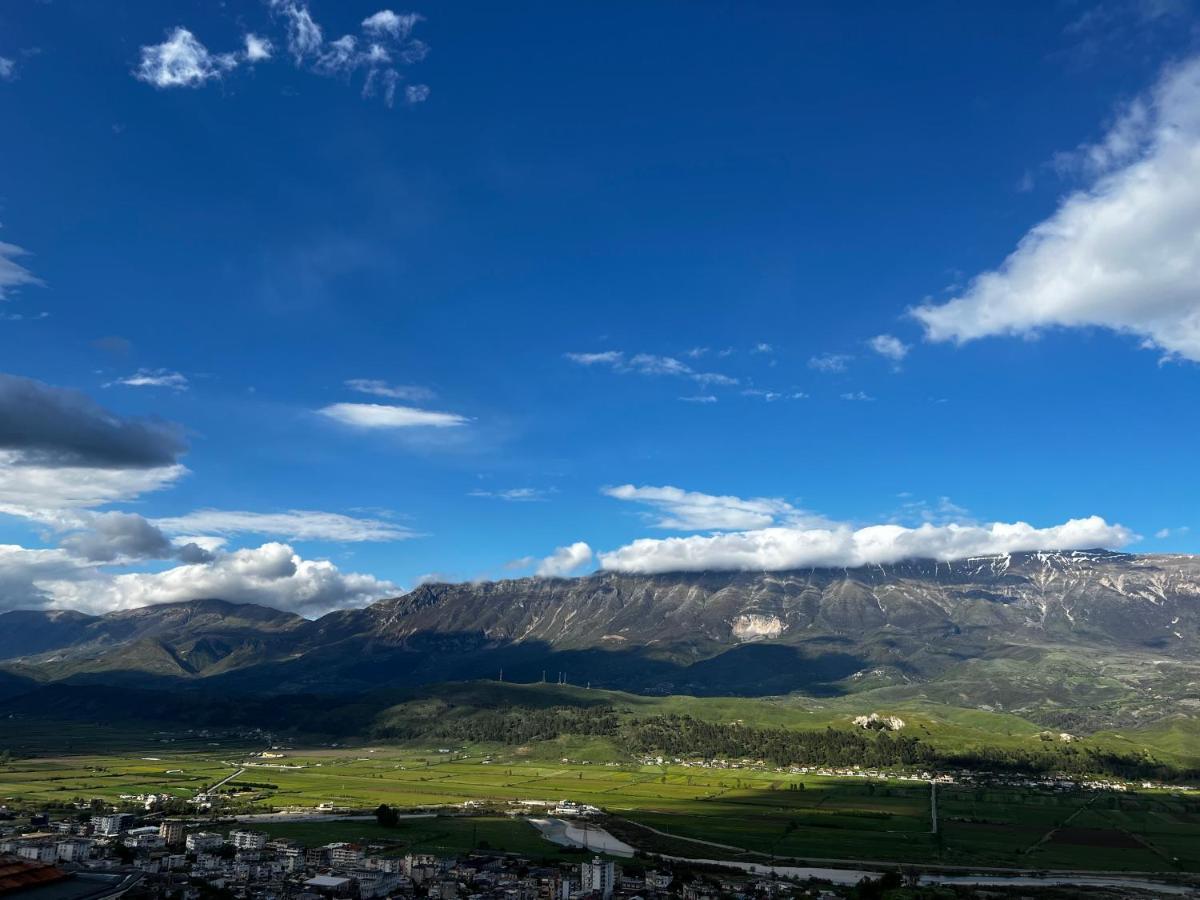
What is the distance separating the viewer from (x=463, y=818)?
15412 cm

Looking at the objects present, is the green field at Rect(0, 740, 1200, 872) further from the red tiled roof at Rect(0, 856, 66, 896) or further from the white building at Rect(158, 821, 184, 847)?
the red tiled roof at Rect(0, 856, 66, 896)

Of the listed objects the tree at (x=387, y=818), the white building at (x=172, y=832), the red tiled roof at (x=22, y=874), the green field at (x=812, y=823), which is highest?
the red tiled roof at (x=22, y=874)

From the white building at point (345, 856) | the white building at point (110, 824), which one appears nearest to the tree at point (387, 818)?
the white building at point (345, 856)

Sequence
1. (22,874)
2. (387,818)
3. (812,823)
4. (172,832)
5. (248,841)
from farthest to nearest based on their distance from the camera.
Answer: (812,823) < (387,818) < (172,832) < (248,841) < (22,874)

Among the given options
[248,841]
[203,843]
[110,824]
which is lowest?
[110,824]

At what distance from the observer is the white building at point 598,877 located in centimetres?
9662

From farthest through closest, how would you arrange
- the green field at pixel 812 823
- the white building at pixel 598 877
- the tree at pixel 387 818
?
the tree at pixel 387 818 < the green field at pixel 812 823 < the white building at pixel 598 877

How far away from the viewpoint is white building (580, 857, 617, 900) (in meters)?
96.6

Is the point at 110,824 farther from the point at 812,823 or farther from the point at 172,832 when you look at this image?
the point at 812,823

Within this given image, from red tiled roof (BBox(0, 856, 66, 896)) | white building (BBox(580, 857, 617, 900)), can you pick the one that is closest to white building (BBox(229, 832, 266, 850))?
white building (BBox(580, 857, 617, 900))

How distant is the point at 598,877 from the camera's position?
97938 millimetres

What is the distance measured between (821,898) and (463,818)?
79548mm

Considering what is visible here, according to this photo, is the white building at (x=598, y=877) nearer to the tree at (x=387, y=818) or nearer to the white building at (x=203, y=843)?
the white building at (x=203, y=843)

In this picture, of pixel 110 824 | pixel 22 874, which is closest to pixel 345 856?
pixel 110 824
